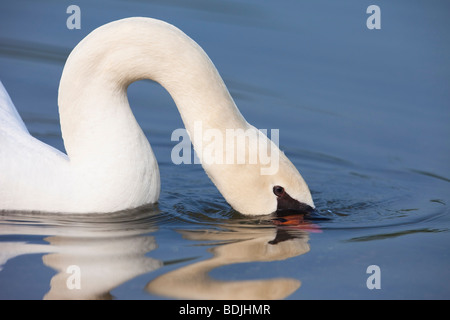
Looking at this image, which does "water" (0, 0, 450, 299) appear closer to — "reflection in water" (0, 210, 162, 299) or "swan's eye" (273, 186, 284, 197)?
"reflection in water" (0, 210, 162, 299)

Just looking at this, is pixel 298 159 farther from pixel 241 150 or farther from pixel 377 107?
pixel 241 150

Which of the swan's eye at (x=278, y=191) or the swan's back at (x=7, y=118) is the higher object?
the swan's back at (x=7, y=118)

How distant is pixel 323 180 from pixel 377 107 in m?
1.76

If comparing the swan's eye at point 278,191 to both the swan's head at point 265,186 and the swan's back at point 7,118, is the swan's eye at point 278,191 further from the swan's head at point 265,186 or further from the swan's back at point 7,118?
the swan's back at point 7,118

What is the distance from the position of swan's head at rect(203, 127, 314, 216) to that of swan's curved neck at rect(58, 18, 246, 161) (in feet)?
1.01

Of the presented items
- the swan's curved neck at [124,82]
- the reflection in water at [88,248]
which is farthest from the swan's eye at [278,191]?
the reflection in water at [88,248]

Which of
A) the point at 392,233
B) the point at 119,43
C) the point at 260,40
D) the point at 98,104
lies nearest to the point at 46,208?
the point at 98,104

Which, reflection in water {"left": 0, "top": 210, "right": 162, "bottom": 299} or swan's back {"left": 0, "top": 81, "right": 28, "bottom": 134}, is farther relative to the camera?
swan's back {"left": 0, "top": 81, "right": 28, "bottom": 134}

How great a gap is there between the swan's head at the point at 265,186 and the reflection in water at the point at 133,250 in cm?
12

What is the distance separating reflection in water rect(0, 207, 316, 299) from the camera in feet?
Answer: 15.9

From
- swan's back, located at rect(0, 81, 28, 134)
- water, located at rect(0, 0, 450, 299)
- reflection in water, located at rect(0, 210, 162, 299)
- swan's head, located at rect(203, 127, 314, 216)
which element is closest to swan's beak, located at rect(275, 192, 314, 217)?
swan's head, located at rect(203, 127, 314, 216)

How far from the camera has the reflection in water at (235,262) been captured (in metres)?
4.83

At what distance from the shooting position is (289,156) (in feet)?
26.3

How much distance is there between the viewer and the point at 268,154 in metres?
5.84
